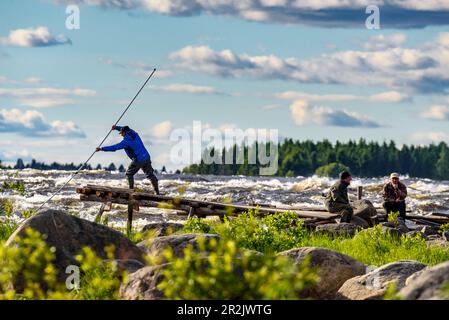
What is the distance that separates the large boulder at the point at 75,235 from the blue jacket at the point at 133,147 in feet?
37.6

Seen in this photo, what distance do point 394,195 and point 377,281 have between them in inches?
578

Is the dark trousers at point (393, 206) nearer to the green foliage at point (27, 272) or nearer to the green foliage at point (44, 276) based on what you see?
the green foliage at point (44, 276)

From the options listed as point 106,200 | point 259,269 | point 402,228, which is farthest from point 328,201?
point 259,269

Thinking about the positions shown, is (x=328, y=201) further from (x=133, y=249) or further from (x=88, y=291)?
(x=88, y=291)

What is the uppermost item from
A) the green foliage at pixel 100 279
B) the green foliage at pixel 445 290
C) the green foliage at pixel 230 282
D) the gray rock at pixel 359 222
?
the green foliage at pixel 230 282

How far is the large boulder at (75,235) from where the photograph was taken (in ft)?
38.4

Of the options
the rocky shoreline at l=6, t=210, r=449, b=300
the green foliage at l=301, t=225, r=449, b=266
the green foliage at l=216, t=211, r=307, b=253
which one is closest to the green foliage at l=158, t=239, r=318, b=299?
the rocky shoreline at l=6, t=210, r=449, b=300

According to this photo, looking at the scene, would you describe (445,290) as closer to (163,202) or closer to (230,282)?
(230,282)

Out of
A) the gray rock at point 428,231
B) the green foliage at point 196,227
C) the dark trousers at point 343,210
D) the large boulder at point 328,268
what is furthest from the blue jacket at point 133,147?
the large boulder at point 328,268

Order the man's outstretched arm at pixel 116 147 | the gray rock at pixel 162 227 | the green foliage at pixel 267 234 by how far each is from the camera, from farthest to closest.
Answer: the man's outstretched arm at pixel 116 147 < the gray rock at pixel 162 227 < the green foliage at pixel 267 234

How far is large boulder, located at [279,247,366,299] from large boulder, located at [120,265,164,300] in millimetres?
2572

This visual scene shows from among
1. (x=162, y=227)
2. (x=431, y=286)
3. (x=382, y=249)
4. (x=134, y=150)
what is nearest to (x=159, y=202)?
(x=134, y=150)
